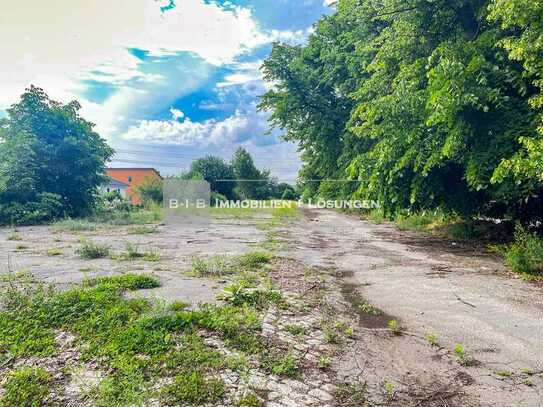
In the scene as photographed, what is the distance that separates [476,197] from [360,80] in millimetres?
5937

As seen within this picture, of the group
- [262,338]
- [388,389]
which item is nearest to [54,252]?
[262,338]

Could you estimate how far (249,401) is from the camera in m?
2.11

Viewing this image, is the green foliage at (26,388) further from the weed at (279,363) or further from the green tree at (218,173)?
the green tree at (218,173)

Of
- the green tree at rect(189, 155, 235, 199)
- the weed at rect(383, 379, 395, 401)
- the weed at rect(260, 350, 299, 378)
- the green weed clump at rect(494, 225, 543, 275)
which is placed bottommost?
the weed at rect(383, 379, 395, 401)

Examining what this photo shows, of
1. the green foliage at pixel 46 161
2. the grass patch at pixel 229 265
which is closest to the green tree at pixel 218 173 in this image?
the green foliage at pixel 46 161

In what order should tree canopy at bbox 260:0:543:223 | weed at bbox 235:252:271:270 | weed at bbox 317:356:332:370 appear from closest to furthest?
weed at bbox 317:356:332:370
tree canopy at bbox 260:0:543:223
weed at bbox 235:252:271:270

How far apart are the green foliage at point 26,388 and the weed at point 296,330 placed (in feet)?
6.28

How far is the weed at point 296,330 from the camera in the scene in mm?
3182

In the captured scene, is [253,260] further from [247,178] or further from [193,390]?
[247,178]

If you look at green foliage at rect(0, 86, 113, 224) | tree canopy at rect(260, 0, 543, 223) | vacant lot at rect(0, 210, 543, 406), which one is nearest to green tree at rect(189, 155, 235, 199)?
green foliage at rect(0, 86, 113, 224)

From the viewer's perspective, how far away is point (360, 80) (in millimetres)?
12398

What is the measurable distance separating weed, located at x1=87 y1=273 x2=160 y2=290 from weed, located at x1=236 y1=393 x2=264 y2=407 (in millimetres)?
2490

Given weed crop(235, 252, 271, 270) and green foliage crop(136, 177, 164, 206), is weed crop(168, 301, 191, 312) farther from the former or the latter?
green foliage crop(136, 177, 164, 206)

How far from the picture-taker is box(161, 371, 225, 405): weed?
6.87 feet
